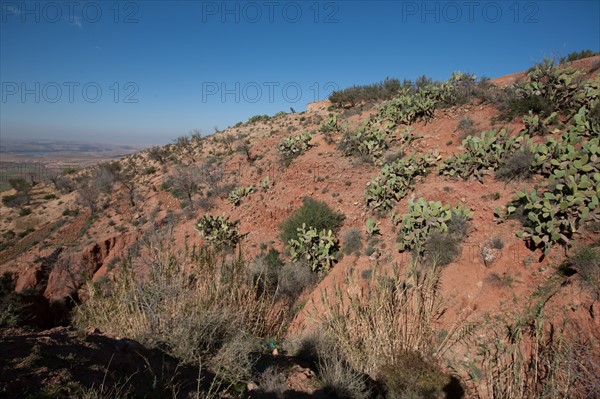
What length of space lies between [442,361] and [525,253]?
123 inches

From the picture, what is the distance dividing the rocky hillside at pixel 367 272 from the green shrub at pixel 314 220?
91 millimetres

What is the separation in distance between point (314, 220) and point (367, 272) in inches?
105

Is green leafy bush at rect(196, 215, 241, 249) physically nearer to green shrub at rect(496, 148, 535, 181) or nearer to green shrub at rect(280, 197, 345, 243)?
green shrub at rect(280, 197, 345, 243)

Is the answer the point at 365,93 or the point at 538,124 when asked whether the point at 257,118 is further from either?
the point at 538,124

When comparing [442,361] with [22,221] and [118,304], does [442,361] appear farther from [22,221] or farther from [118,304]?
[22,221]

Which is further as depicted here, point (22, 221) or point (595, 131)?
point (22, 221)

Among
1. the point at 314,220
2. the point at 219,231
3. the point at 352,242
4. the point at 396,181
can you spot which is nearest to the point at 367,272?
the point at 352,242

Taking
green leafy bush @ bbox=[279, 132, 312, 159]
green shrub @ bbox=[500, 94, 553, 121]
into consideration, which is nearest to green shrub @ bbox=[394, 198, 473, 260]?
green shrub @ bbox=[500, 94, 553, 121]

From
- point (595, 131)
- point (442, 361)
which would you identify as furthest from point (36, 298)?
point (595, 131)

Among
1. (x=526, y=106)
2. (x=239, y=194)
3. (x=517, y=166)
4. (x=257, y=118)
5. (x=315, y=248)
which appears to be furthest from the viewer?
(x=257, y=118)

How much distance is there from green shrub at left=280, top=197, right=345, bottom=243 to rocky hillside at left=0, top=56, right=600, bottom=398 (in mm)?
91

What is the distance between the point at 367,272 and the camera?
279 inches

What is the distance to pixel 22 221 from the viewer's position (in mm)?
18469

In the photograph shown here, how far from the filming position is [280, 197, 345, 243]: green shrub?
9.21m
